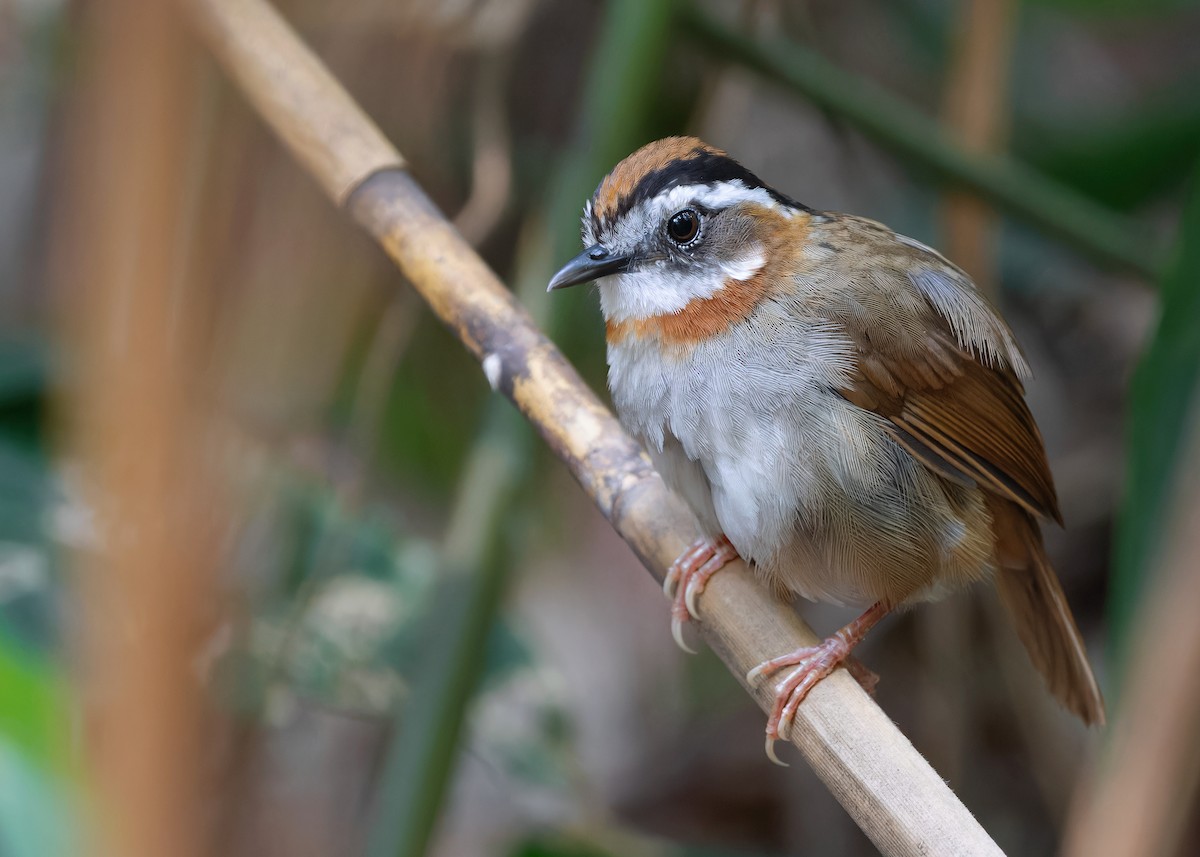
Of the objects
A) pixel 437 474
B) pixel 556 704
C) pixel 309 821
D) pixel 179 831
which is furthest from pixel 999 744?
pixel 179 831

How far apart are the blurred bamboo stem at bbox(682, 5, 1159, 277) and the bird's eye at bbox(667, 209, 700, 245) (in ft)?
3.01

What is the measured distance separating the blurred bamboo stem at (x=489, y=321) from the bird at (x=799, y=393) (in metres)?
0.06

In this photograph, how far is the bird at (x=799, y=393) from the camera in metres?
2.15

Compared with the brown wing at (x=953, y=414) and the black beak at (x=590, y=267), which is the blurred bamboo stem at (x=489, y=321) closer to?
the black beak at (x=590, y=267)

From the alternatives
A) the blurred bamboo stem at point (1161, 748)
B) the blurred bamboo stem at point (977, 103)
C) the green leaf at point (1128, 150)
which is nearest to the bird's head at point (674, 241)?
the blurred bamboo stem at point (977, 103)

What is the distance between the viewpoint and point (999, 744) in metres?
4.02

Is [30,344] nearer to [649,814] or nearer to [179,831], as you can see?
[649,814]

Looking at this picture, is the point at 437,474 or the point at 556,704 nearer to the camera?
the point at 556,704

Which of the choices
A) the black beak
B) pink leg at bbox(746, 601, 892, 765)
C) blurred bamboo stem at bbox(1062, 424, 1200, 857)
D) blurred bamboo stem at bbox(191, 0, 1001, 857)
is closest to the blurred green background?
blurred bamboo stem at bbox(191, 0, 1001, 857)

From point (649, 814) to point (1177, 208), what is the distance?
9.02 feet

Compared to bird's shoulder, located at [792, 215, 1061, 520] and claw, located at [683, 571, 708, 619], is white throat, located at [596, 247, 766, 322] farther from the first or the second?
claw, located at [683, 571, 708, 619]

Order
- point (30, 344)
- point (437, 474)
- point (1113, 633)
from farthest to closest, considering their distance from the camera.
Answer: point (437, 474) < point (30, 344) < point (1113, 633)

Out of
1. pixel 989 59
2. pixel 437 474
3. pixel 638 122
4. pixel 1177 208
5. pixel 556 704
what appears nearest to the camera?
pixel 638 122

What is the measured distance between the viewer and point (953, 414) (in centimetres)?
234
